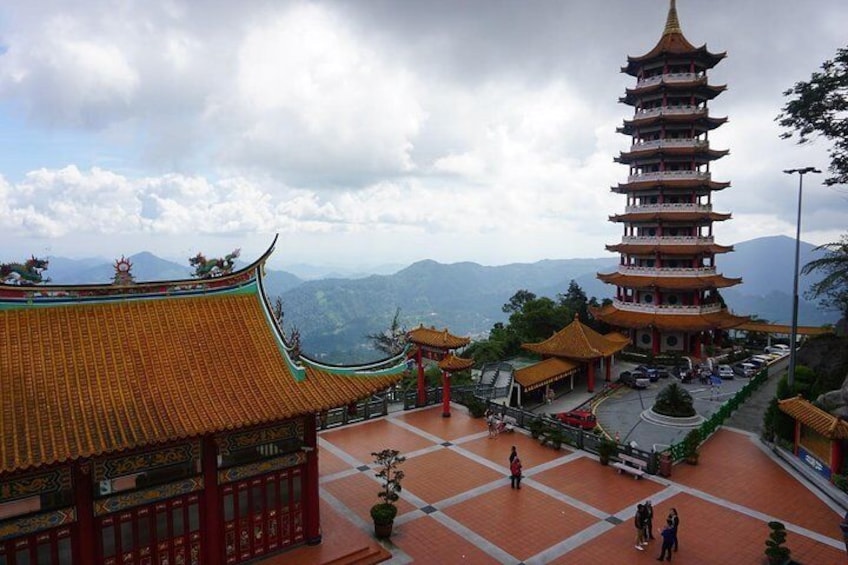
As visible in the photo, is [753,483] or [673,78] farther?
[673,78]

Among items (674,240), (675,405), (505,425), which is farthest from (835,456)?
(674,240)

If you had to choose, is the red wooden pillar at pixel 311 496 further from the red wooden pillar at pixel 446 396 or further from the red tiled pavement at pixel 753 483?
the red tiled pavement at pixel 753 483

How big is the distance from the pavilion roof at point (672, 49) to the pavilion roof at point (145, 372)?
39.7m

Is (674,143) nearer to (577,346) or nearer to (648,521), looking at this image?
(577,346)

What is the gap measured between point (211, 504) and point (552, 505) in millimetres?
10632

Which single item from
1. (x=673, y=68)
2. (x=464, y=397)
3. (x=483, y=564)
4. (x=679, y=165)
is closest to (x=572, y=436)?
(x=464, y=397)

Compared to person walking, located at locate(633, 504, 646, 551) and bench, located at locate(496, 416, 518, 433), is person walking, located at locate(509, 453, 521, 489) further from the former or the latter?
bench, located at locate(496, 416, 518, 433)

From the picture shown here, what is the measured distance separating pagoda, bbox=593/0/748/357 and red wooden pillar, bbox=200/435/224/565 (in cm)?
3464

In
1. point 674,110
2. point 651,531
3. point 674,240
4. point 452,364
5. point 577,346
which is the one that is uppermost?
point 674,110

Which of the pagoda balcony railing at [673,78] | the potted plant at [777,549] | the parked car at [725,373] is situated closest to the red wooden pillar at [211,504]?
the potted plant at [777,549]

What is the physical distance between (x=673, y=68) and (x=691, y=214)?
40.4 ft

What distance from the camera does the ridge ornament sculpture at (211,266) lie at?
15234mm

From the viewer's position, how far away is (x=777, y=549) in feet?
44.8

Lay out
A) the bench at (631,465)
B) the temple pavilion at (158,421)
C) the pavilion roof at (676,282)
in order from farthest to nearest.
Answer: the pavilion roof at (676,282) → the bench at (631,465) → the temple pavilion at (158,421)
